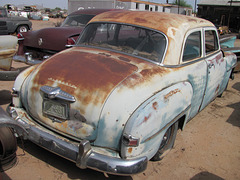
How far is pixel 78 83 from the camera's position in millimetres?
→ 2434

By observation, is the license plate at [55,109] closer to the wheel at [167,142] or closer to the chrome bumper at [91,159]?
the chrome bumper at [91,159]

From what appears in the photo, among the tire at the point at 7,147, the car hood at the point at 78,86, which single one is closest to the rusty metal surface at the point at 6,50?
the car hood at the point at 78,86

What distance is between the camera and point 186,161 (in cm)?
300

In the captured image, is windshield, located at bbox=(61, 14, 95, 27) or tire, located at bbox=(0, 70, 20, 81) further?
windshield, located at bbox=(61, 14, 95, 27)

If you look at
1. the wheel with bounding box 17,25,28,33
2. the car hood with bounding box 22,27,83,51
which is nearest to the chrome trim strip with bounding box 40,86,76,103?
the car hood with bounding box 22,27,83,51

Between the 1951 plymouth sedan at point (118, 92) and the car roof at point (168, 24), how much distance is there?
13 mm

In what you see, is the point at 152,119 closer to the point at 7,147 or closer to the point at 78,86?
the point at 78,86

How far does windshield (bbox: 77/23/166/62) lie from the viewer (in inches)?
117

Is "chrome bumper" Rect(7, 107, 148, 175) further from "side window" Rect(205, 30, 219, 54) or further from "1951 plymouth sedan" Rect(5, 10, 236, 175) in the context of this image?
"side window" Rect(205, 30, 219, 54)

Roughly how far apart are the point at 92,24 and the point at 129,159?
2.30 metres

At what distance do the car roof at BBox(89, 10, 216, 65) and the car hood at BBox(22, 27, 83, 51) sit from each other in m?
2.15

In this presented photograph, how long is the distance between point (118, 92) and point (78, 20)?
486 cm

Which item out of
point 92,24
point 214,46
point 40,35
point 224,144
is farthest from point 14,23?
point 224,144

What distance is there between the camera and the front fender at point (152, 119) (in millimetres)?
2158
